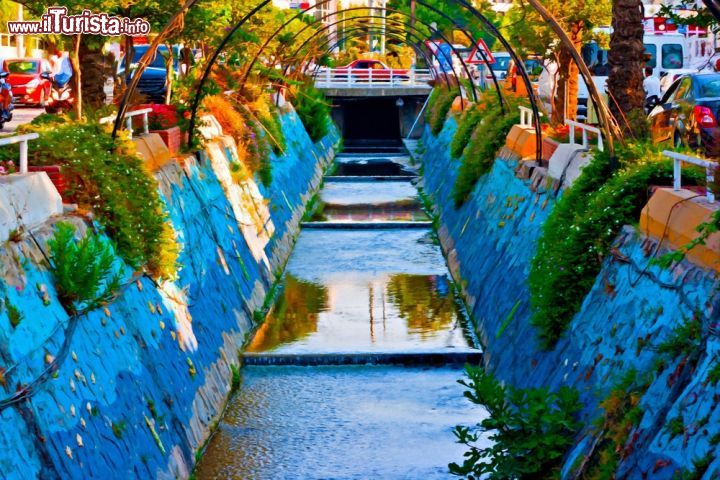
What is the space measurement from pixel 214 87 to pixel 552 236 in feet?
32.1

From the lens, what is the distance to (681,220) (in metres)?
10.6

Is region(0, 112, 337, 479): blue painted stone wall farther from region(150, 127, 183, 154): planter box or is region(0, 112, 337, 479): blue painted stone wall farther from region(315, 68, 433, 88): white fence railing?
region(315, 68, 433, 88): white fence railing

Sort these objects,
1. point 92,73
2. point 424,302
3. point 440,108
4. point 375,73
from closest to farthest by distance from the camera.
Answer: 1. point 92,73
2. point 424,302
3. point 440,108
4. point 375,73

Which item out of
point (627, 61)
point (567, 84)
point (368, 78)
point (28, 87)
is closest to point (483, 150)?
point (567, 84)

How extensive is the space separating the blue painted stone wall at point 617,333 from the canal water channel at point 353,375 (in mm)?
859

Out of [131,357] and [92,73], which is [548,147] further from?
[131,357]

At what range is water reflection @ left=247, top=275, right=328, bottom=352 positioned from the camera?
1897 cm

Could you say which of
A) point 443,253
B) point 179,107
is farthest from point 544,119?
point 179,107

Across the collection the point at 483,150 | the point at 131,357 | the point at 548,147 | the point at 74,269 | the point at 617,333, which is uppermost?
the point at 548,147

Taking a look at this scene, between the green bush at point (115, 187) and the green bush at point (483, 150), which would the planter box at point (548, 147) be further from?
the green bush at point (115, 187)

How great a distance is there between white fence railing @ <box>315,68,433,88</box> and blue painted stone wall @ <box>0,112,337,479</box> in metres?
38.1

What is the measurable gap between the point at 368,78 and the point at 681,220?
49205 mm

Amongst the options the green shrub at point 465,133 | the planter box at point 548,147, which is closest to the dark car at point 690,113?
the planter box at point 548,147

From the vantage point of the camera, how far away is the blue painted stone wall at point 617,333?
848 centimetres
